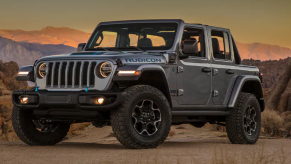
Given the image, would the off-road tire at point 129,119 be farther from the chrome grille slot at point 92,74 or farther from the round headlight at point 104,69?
the chrome grille slot at point 92,74

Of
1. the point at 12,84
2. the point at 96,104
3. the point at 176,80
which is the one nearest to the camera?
the point at 96,104

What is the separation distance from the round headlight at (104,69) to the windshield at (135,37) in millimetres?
1273

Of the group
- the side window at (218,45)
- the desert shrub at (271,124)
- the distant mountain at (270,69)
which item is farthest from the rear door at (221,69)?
the distant mountain at (270,69)

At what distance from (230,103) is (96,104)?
3456 millimetres

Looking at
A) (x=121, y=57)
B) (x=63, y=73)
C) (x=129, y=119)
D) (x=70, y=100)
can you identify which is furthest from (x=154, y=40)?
(x=70, y=100)

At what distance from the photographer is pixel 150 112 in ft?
27.4

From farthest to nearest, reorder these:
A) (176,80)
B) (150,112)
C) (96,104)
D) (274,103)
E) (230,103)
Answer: (274,103) → (230,103) → (176,80) → (150,112) → (96,104)

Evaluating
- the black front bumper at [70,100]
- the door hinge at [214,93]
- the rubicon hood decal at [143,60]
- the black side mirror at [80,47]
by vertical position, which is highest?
the black side mirror at [80,47]

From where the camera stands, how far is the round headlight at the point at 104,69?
Answer: 801cm

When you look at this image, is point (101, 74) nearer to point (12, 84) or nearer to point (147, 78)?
point (147, 78)

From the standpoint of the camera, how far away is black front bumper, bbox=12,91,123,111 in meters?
7.81

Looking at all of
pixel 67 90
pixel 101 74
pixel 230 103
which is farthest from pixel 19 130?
pixel 230 103

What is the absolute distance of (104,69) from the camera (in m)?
8.02

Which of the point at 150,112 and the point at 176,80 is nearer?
the point at 150,112
